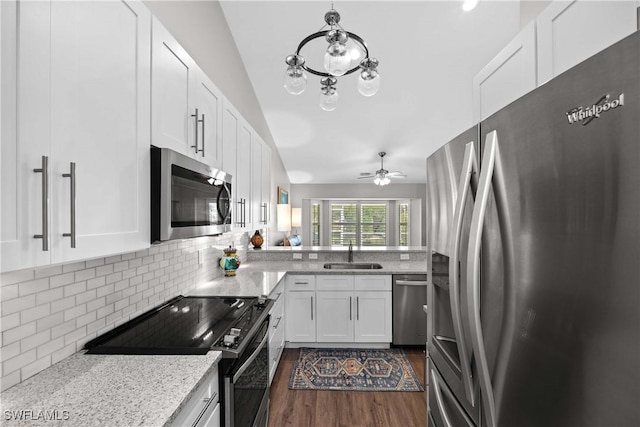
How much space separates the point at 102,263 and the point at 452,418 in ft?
5.15

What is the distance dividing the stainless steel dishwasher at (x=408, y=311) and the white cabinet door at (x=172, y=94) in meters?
2.41

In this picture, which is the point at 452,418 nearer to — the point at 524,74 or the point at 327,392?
the point at 524,74

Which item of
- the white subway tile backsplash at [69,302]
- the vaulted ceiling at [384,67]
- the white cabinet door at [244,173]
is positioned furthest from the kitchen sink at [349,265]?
the vaulted ceiling at [384,67]

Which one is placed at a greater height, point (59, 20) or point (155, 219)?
point (59, 20)

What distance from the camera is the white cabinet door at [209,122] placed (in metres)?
1.73

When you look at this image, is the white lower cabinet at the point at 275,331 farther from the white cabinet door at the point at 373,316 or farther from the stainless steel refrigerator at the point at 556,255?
the stainless steel refrigerator at the point at 556,255

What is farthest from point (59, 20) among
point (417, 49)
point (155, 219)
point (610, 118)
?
point (417, 49)

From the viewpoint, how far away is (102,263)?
1378 millimetres

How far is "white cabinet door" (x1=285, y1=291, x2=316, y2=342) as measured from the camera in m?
3.18

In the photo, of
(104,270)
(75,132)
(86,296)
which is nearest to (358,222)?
(104,270)

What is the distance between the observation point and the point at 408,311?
3.17 m

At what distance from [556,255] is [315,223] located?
7.42 metres

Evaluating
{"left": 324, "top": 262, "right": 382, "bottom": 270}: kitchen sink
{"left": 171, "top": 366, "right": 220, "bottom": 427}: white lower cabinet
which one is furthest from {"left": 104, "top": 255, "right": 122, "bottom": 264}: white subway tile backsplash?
{"left": 324, "top": 262, "right": 382, "bottom": 270}: kitchen sink

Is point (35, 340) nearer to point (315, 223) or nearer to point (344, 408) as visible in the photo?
point (344, 408)
